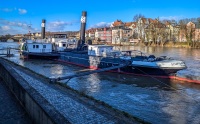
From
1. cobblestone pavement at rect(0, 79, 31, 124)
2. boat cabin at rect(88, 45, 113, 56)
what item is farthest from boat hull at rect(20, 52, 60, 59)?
cobblestone pavement at rect(0, 79, 31, 124)

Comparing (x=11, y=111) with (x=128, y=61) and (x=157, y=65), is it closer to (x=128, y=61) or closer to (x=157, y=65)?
(x=157, y=65)

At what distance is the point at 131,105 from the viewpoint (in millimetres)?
12133

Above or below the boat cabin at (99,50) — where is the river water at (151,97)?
below

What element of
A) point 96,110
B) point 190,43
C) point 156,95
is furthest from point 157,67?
point 190,43

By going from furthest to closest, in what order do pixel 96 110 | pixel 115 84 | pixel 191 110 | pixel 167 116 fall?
pixel 115 84 → pixel 191 110 → pixel 167 116 → pixel 96 110

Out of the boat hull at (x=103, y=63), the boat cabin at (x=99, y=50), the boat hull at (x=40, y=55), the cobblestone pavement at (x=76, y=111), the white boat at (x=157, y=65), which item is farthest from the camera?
the boat hull at (x=40, y=55)

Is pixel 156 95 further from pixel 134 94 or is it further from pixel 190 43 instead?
pixel 190 43

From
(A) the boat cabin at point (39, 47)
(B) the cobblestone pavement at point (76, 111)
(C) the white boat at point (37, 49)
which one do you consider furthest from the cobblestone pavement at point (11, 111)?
(A) the boat cabin at point (39, 47)

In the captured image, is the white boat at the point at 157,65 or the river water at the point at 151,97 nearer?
the river water at the point at 151,97

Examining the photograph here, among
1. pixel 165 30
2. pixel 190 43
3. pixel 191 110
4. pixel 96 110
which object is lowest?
pixel 191 110

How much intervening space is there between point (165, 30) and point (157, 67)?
69.2 metres

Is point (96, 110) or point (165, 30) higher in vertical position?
point (165, 30)

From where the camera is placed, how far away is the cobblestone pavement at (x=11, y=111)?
7.62 meters

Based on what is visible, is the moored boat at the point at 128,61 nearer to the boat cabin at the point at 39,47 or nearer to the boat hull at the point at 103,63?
the boat hull at the point at 103,63
